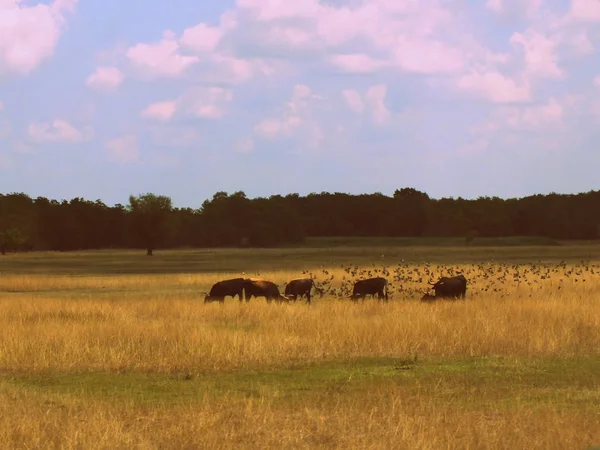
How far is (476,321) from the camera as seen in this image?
20.3 metres

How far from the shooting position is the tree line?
124438 millimetres

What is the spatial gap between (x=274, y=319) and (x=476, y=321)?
5.51m

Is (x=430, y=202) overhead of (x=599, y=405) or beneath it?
overhead

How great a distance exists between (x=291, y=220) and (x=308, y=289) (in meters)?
104

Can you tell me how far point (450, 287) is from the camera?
2806cm

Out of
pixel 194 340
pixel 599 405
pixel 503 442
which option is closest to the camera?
pixel 503 442

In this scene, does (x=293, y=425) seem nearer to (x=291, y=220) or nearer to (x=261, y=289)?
(x=261, y=289)

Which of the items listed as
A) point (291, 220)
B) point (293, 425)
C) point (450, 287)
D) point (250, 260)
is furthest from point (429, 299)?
point (291, 220)

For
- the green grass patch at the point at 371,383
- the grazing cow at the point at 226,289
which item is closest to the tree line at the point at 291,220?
the grazing cow at the point at 226,289

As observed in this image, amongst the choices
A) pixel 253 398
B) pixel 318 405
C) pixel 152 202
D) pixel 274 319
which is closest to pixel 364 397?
pixel 318 405

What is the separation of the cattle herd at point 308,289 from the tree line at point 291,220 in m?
76.4

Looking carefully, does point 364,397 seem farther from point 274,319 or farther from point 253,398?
point 274,319

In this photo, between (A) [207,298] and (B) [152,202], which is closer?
(A) [207,298]

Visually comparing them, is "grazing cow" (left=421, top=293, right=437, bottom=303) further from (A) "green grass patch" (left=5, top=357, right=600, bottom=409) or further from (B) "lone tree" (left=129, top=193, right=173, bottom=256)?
(B) "lone tree" (left=129, top=193, right=173, bottom=256)
